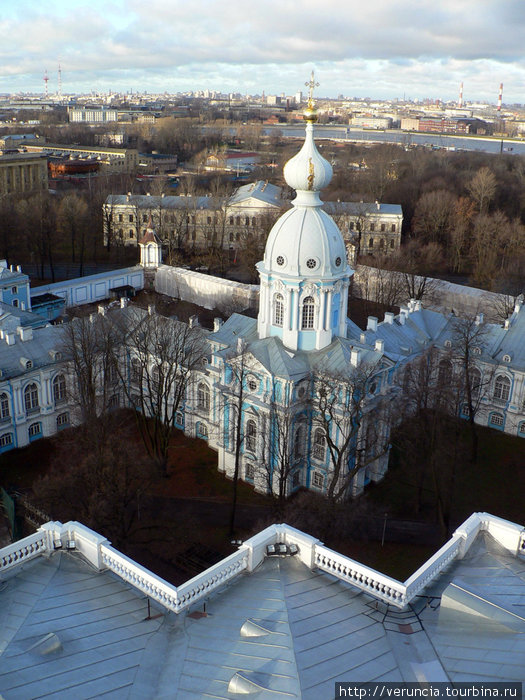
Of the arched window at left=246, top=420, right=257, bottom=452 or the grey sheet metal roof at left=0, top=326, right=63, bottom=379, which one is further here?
the grey sheet metal roof at left=0, top=326, right=63, bottom=379

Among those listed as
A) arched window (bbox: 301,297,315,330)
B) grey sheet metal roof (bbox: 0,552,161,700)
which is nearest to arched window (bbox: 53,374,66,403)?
arched window (bbox: 301,297,315,330)


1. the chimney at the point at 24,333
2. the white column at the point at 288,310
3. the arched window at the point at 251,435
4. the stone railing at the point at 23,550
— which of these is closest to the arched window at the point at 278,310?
the white column at the point at 288,310

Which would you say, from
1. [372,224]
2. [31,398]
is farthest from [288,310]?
[372,224]

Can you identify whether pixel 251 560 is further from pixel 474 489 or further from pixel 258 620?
pixel 474 489

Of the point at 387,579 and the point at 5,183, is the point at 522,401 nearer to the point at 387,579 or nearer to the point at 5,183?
the point at 387,579

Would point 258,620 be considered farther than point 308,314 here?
No

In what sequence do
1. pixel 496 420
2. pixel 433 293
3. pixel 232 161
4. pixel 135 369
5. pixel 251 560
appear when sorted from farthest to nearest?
pixel 232 161, pixel 433 293, pixel 496 420, pixel 135 369, pixel 251 560

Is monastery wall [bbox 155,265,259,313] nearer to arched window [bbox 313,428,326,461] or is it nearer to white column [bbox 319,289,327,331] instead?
white column [bbox 319,289,327,331]
